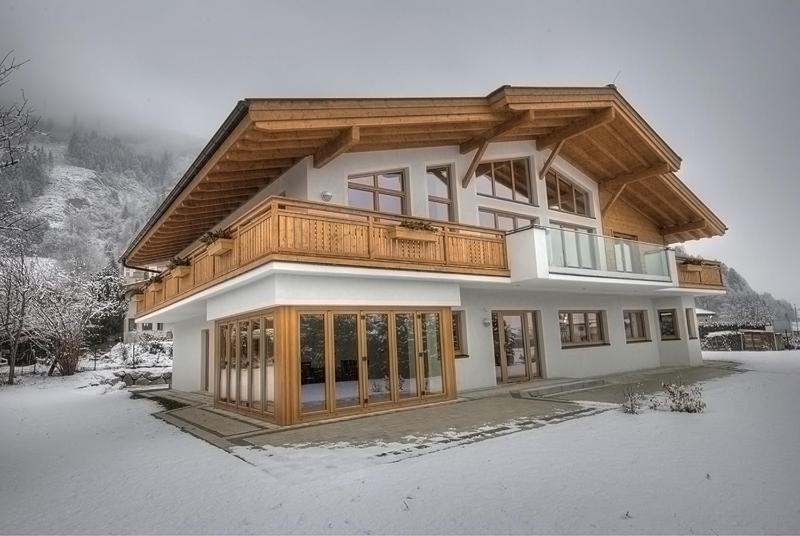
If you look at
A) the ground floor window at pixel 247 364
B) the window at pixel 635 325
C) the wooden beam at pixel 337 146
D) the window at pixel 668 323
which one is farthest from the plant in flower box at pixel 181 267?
the window at pixel 668 323

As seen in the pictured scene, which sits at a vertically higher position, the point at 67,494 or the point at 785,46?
the point at 785,46

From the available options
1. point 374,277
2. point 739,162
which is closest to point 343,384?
point 374,277

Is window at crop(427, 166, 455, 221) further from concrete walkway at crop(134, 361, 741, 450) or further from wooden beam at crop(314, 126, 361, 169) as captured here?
concrete walkway at crop(134, 361, 741, 450)

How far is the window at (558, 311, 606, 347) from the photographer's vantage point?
16828 mm

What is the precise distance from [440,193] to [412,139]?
183 cm

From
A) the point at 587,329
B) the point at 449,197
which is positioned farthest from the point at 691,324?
the point at 449,197

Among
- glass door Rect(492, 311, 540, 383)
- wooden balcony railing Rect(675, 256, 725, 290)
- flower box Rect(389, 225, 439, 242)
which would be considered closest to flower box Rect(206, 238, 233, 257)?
flower box Rect(389, 225, 439, 242)

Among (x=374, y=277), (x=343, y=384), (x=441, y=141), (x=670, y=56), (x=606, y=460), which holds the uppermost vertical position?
(x=670, y=56)

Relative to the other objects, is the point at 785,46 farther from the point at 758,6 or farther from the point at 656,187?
the point at 656,187

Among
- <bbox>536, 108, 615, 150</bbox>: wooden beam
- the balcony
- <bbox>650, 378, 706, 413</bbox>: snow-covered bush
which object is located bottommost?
<bbox>650, 378, 706, 413</bbox>: snow-covered bush

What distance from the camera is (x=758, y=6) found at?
2394 cm

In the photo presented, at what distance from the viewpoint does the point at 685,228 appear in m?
21.8

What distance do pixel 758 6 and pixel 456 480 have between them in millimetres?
28933

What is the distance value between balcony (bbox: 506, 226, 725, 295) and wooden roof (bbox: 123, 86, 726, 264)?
302 centimetres
